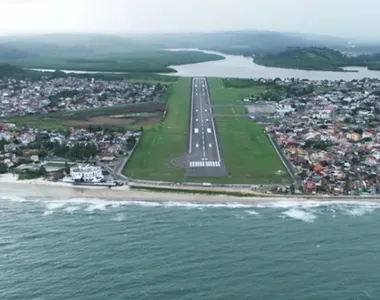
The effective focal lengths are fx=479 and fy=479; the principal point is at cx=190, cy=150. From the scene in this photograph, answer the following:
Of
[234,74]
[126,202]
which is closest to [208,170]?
[126,202]

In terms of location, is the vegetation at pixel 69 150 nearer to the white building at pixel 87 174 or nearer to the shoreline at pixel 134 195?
the white building at pixel 87 174

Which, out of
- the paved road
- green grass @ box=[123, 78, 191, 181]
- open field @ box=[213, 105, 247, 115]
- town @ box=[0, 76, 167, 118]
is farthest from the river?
green grass @ box=[123, 78, 191, 181]

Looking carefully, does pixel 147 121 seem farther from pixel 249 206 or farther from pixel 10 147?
pixel 249 206

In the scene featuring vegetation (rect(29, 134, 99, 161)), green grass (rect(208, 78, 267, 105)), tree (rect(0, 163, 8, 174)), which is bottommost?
tree (rect(0, 163, 8, 174))

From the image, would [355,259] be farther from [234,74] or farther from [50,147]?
[234,74]

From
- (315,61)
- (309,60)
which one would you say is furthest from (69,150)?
(309,60)

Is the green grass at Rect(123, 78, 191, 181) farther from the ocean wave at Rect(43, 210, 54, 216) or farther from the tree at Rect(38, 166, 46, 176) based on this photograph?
the ocean wave at Rect(43, 210, 54, 216)
